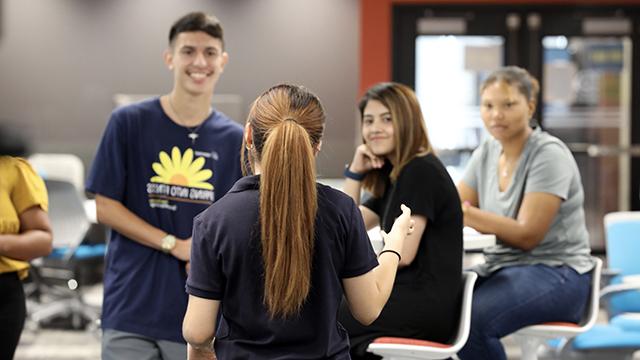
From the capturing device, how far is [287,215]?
2.08 metres

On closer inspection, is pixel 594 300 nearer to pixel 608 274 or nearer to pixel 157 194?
pixel 608 274

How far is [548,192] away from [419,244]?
72 cm

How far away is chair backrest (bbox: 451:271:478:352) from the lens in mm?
3302

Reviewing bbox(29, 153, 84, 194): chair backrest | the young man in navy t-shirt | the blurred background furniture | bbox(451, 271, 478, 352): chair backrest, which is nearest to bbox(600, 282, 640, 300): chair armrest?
bbox(451, 271, 478, 352): chair backrest

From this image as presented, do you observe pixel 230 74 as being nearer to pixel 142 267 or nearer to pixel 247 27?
pixel 247 27

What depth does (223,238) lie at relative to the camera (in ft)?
6.82

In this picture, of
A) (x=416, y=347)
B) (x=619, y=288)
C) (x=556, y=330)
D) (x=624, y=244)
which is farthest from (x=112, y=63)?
(x=416, y=347)

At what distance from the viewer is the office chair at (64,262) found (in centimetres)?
642

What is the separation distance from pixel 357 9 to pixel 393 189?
237 inches

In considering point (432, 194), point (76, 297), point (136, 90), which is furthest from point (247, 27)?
point (432, 194)

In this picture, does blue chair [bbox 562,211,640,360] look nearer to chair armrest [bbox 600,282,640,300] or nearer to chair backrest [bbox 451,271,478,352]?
chair armrest [bbox 600,282,640,300]

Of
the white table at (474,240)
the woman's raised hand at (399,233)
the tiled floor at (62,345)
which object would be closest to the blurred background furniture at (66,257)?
the tiled floor at (62,345)

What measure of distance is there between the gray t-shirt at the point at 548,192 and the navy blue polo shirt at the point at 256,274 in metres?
1.81

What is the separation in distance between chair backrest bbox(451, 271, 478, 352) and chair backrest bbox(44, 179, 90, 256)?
11.7 ft
